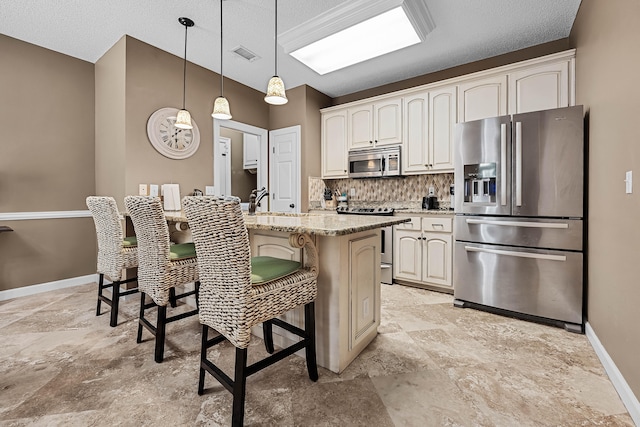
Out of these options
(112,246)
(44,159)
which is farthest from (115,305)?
(44,159)

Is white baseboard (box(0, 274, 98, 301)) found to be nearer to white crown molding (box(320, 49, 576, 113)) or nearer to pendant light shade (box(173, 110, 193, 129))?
pendant light shade (box(173, 110, 193, 129))

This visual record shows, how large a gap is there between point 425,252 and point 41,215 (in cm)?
428

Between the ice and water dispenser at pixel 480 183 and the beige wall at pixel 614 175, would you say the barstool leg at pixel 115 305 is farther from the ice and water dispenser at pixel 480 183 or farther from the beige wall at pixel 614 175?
the beige wall at pixel 614 175

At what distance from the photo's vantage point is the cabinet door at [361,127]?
13.1 feet

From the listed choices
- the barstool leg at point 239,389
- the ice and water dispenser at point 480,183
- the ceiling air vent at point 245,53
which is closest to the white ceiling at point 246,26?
the ceiling air vent at point 245,53

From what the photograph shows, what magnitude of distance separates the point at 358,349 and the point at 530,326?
1.53 metres

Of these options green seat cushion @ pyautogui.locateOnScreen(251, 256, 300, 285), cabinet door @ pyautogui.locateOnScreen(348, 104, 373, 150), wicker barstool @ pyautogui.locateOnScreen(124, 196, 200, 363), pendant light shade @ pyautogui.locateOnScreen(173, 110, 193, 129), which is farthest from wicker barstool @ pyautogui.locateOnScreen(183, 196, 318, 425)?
cabinet door @ pyautogui.locateOnScreen(348, 104, 373, 150)

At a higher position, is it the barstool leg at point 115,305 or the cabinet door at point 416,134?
the cabinet door at point 416,134

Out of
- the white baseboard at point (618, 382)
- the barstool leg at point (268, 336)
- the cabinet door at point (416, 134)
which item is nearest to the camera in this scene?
the white baseboard at point (618, 382)

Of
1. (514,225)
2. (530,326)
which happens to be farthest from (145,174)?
(530,326)

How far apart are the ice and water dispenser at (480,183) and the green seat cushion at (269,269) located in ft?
6.39

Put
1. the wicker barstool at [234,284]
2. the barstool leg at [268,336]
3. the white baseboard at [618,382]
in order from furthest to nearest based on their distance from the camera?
Result: the barstool leg at [268,336] → the white baseboard at [618,382] → the wicker barstool at [234,284]

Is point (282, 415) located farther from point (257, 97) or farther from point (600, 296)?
point (257, 97)

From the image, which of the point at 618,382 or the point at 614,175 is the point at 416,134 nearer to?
the point at 614,175
